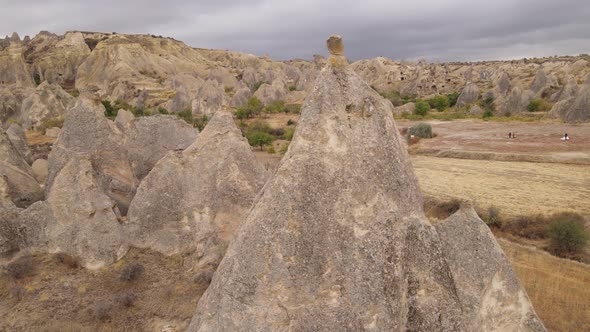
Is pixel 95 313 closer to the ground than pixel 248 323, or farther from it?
closer to the ground

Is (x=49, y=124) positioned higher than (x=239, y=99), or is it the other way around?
(x=239, y=99)

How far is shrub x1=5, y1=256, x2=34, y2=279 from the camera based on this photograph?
30.6 feet

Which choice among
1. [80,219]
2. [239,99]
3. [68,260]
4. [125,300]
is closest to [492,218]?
[125,300]

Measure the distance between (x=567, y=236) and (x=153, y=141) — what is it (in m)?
13.5

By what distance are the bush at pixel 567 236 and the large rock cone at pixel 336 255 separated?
10.3 meters

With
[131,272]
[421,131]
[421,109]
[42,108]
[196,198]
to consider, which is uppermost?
[42,108]

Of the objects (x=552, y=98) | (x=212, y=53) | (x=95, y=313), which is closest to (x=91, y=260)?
(x=95, y=313)

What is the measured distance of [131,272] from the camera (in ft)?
31.3

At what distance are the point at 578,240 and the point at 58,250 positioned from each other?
46.7 feet

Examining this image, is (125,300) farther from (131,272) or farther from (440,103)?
(440,103)

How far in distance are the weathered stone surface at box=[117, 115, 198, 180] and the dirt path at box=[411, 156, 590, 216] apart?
10.6 metres

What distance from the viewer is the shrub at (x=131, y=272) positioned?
31.0 ft

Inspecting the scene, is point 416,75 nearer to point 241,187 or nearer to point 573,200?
point 573,200

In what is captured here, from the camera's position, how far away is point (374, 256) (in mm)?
4965
